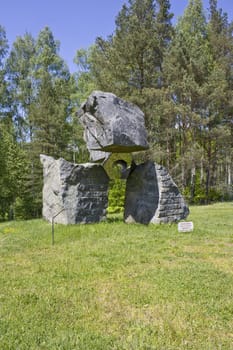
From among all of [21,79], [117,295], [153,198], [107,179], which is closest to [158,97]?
[107,179]

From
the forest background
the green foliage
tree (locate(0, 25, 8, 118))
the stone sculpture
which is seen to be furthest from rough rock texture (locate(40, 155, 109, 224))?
tree (locate(0, 25, 8, 118))

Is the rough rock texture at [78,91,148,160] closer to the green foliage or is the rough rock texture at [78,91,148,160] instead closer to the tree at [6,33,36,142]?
the green foliage

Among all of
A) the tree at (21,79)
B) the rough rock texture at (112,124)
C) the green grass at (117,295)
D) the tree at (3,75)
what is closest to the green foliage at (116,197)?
the rough rock texture at (112,124)

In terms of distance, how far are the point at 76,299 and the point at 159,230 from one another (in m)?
4.00

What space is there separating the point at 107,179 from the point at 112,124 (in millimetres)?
1956

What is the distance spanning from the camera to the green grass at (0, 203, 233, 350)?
7.95 feet

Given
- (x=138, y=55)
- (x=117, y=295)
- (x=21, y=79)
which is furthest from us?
(x=21, y=79)

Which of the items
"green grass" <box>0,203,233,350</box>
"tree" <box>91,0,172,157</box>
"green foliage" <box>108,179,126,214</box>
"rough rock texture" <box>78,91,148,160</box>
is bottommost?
"green grass" <box>0,203,233,350</box>

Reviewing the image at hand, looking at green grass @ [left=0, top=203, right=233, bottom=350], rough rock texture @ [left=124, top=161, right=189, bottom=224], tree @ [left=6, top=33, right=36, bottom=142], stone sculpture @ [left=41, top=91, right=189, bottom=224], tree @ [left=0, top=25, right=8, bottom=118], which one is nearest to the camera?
green grass @ [left=0, top=203, right=233, bottom=350]

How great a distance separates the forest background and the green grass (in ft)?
33.0

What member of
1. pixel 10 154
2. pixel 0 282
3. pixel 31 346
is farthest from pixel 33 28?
pixel 31 346

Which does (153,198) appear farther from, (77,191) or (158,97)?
(158,97)

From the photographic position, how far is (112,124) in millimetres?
6703

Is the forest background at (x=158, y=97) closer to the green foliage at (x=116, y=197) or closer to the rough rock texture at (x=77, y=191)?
the green foliage at (x=116, y=197)
